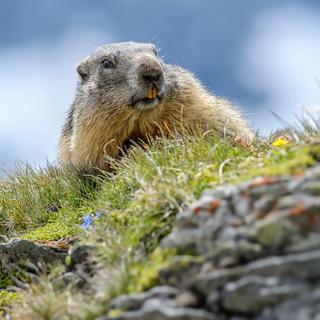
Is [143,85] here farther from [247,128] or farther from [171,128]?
[247,128]

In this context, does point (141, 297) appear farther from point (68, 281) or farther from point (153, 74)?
point (153, 74)

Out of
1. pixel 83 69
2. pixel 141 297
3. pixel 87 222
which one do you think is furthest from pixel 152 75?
pixel 141 297

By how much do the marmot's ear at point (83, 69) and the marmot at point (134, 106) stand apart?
4.9 inches

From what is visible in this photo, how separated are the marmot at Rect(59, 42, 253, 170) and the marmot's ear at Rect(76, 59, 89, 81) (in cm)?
12

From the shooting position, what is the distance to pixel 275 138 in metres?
7.07

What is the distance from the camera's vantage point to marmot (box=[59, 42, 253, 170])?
29.6 ft

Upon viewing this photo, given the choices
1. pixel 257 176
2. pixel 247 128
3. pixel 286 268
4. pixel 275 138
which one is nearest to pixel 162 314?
pixel 286 268

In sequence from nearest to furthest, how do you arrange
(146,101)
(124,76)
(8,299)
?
1. (8,299)
2. (146,101)
3. (124,76)

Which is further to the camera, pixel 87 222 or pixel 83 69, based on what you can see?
pixel 83 69

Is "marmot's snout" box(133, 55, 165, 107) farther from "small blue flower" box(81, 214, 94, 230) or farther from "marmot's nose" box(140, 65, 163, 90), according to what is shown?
"small blue flower" box(81, 214, 94, 230)

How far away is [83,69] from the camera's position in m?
10.5

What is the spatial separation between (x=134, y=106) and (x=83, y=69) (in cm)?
183

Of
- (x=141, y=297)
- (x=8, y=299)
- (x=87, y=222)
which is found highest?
(x=87, y=222)

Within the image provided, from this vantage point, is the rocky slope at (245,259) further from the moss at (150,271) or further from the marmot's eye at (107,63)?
the marmot's eye at (107,63)
